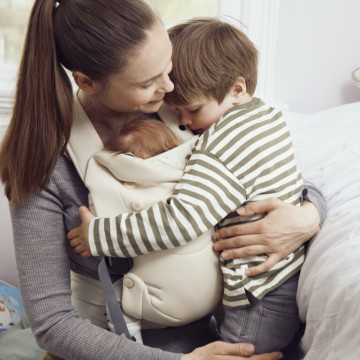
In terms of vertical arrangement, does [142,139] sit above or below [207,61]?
below

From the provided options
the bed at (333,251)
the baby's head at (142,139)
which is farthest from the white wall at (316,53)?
the baby's head at (142,139)

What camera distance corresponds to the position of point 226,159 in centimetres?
105

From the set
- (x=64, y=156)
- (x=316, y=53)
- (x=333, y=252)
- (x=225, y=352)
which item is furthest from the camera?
(x=316, y=53)

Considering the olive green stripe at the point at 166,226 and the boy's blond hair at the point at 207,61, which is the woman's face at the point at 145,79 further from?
the olive green stripe at the point at 166,226

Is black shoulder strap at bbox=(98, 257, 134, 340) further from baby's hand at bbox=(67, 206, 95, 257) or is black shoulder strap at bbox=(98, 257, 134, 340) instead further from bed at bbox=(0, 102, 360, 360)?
bed at bbox=(0, 102, 360, 360)

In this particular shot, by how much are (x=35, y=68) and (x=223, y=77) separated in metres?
0.41

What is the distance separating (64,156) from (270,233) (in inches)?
18.9

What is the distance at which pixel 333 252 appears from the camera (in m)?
0.94

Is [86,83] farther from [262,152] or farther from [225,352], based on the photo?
[225,352]

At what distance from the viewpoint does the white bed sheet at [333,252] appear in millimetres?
804

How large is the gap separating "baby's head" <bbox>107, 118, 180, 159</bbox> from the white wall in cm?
128

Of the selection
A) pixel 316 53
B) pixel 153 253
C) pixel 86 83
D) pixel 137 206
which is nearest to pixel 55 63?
pixel 86 83

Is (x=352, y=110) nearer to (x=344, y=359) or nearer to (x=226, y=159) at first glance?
(x=226, y=159)

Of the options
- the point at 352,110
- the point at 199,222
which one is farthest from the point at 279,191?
the point at 352,110
